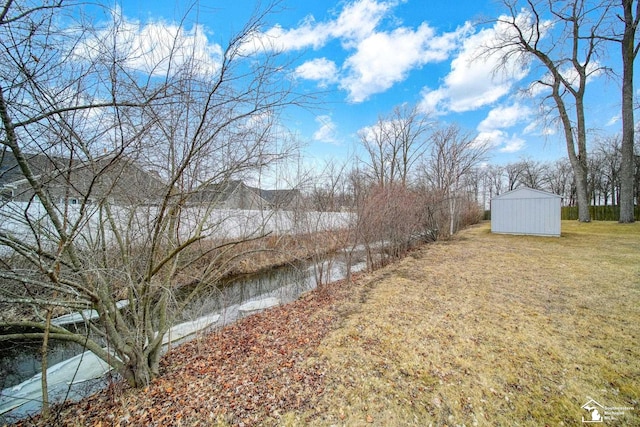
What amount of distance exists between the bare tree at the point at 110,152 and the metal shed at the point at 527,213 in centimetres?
1164

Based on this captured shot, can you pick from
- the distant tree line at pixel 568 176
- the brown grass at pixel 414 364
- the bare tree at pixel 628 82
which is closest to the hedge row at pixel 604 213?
the distant tree line at pixel 568 176

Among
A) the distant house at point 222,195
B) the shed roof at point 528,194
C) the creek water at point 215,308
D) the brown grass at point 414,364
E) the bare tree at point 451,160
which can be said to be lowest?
the creek water at point 215,308

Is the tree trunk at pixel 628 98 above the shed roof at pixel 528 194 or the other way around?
above

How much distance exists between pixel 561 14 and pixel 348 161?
47.8 feet

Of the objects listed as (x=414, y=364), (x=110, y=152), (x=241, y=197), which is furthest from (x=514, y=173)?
(x=110, y=152)

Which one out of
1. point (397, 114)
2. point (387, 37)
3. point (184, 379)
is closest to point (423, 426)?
point (184, 379)

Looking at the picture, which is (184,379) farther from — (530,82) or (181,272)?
(530,82)

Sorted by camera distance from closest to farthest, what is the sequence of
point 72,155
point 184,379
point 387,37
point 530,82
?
point 72,155
point 184,379
point 387,37
point 530,82

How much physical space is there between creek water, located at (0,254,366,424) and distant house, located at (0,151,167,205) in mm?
1243

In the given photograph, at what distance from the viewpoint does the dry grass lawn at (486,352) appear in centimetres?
184

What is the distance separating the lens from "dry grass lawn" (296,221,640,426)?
6.03 feet

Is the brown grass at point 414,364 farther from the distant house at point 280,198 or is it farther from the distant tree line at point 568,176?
the distant tree line at point 568,176

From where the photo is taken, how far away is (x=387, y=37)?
634cm

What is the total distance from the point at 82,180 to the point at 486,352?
12.8 ft
